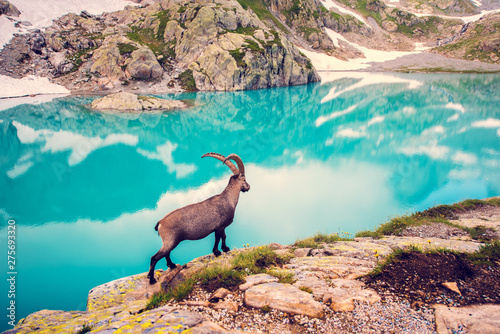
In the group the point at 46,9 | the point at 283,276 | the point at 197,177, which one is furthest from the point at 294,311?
the point at 46,9

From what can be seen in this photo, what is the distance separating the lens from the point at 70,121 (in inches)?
1518

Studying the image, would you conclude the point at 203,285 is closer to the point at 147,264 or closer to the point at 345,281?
the point at 345,281

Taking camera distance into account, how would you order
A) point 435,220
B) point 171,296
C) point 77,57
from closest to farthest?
point 171,296 < point 435,220 < point 77,57

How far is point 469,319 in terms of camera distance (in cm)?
402

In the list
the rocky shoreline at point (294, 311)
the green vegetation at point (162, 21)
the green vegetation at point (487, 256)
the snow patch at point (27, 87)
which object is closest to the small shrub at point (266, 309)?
the rocky shoreline at point (294, 311)

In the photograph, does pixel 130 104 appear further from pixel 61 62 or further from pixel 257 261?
pixel 61 62

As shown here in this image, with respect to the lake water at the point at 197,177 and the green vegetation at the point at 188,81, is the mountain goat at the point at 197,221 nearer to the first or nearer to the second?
the lake water at the point at 197,177

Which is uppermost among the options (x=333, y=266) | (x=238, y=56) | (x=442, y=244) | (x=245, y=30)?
(x=245, y=30)

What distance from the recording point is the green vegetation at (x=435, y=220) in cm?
945

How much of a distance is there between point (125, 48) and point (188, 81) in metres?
25.3

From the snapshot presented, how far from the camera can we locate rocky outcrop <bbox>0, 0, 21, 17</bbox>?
10536cm

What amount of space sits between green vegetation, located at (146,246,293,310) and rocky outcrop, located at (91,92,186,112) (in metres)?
45.5

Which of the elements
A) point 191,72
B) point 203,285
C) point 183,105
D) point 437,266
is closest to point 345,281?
point 437,266

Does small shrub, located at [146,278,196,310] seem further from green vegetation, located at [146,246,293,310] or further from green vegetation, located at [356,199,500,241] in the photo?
green vegetation, located at [356,199,500,241]
